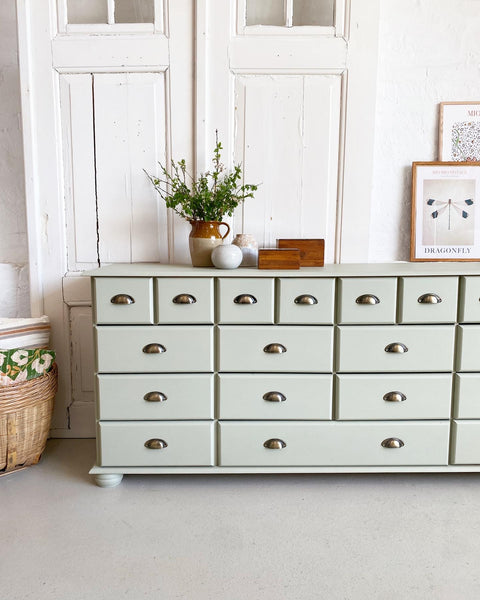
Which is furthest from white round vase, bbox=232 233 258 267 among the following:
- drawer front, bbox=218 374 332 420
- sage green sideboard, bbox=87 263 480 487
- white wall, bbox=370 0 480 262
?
white wall, bbox=370 0 480 262

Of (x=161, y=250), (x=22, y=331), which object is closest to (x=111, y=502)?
(x=22, y=331)

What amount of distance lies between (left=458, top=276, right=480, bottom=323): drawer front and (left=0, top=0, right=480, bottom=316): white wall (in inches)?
25.3

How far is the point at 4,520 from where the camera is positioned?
2164 mm

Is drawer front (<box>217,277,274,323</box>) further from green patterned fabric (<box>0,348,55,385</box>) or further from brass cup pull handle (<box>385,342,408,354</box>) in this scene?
green patterned fabric (<box>0,348,55,385</box>)

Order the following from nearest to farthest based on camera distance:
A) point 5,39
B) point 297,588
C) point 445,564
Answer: point 297,588, point 445,564, point 5,39

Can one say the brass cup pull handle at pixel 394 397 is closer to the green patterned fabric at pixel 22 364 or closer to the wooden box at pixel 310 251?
the wooden box at pixel 310 251

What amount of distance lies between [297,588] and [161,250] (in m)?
1.86

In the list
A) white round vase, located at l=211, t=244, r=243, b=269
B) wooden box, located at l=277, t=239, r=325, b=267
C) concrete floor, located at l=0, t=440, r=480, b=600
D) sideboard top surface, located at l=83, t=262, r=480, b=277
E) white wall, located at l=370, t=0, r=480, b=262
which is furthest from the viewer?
white wall, located at l=370, t=0, r=480, b=262

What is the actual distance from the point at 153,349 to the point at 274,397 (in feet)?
2.08

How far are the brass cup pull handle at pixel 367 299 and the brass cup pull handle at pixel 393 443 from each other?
0.70 meters

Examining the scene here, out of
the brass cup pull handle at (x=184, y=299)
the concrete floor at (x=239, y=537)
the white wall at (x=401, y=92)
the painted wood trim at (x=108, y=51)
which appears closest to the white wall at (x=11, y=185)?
the white wall at (x=401, y=92)

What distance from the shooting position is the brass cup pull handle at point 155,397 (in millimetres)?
2379

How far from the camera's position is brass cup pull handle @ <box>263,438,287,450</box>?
2396 mm

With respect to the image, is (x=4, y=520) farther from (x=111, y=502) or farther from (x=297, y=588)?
(x=297, y=588)
